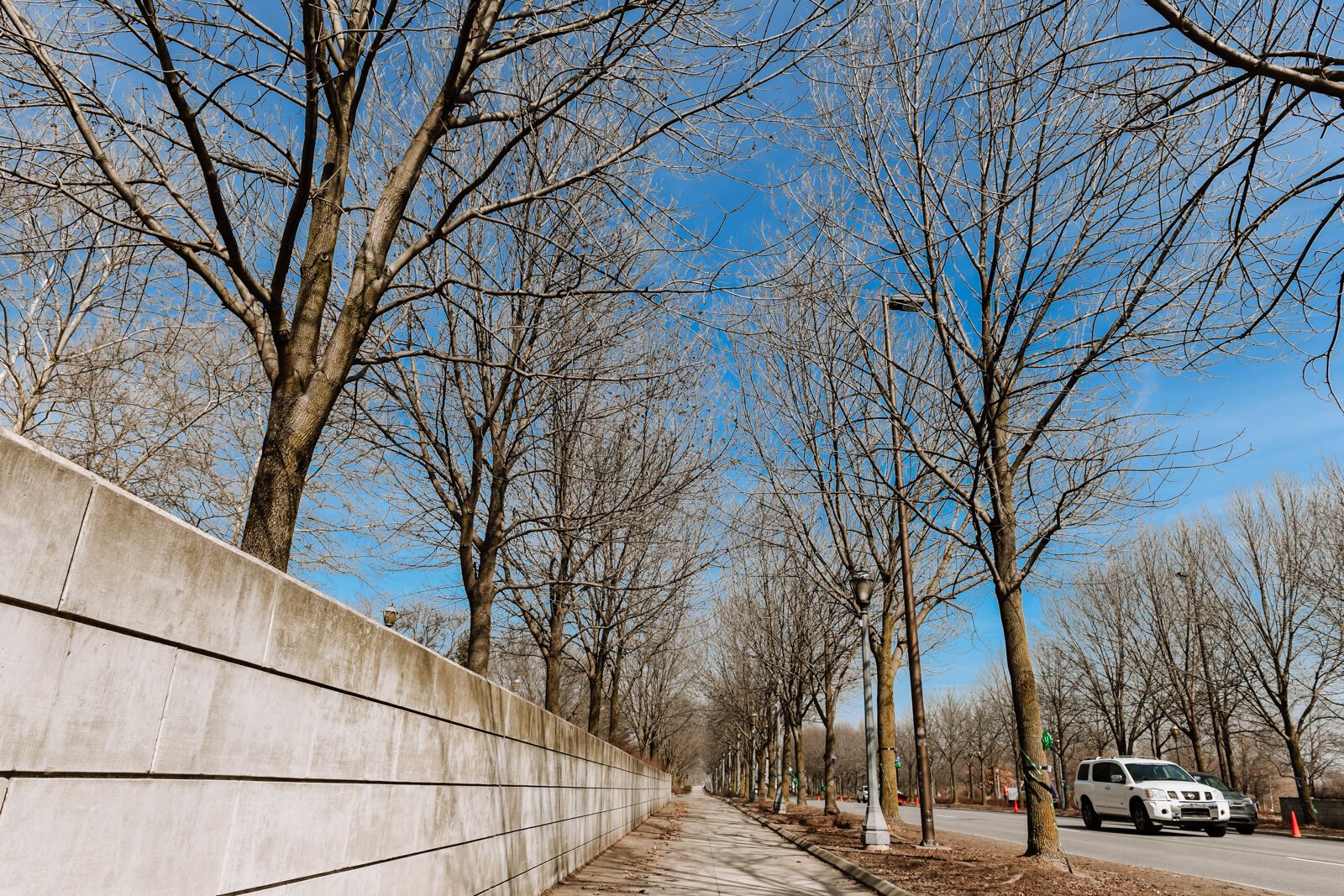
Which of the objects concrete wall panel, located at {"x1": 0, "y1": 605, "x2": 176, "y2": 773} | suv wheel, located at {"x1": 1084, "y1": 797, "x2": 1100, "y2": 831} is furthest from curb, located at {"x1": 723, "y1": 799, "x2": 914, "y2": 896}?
suv wheel, located at {"x1": 1084, "y1": 797, "x2": 1100, "y2": 831}

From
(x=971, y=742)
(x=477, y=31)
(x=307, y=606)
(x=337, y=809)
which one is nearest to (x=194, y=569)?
(x=307, y=606)

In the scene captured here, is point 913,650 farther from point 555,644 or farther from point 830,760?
point 830,760

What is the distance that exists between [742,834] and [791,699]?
352 inches

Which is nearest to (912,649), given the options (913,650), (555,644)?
(913,650)

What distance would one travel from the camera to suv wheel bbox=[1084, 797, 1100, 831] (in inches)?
872

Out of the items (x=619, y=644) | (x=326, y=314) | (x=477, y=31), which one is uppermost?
(x=477, y=31)

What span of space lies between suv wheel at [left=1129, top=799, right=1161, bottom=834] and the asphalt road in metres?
0.25

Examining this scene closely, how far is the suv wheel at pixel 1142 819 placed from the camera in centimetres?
1973

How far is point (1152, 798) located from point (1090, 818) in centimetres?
321

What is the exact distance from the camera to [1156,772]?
20.5m

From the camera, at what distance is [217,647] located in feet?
8.00

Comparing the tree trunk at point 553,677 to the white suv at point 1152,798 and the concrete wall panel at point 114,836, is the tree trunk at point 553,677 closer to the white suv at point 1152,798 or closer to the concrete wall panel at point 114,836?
the concrete wall panel at point 114,836

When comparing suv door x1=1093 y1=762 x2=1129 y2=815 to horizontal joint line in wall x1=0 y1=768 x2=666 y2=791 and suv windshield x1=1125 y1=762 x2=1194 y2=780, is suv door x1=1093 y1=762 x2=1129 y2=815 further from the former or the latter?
horizontal joint line in wall x1=0 y1=768 x2=666 y2=791

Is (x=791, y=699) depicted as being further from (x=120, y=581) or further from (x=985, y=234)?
(x=120, y=581)
